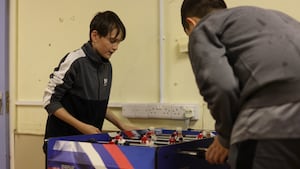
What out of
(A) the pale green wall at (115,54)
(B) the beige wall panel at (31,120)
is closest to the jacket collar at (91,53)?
(A) the pale green wall at (115,54)

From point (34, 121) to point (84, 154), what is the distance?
4.63 feet

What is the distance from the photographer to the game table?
128cm

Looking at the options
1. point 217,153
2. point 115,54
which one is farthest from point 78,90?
point 217,153

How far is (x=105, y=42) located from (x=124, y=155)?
2.40ft

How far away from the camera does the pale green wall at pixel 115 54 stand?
2.17 metres

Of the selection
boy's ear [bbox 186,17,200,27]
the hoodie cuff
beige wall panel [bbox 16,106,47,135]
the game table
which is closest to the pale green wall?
beige wall panel [bbox 16,106,47,135]

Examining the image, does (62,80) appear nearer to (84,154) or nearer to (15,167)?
(84,154)

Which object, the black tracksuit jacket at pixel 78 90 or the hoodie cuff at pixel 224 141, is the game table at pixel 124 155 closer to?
the hoodie cuff at pixel 224 141

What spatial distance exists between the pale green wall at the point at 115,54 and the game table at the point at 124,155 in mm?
667

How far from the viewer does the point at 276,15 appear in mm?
1104

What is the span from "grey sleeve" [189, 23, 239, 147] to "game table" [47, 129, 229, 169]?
0.81 ft

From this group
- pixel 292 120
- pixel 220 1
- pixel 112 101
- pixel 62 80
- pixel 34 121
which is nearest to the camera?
pixel 292 120

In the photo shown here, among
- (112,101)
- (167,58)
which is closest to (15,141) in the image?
(112,101)

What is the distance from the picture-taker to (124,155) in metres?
1.33
